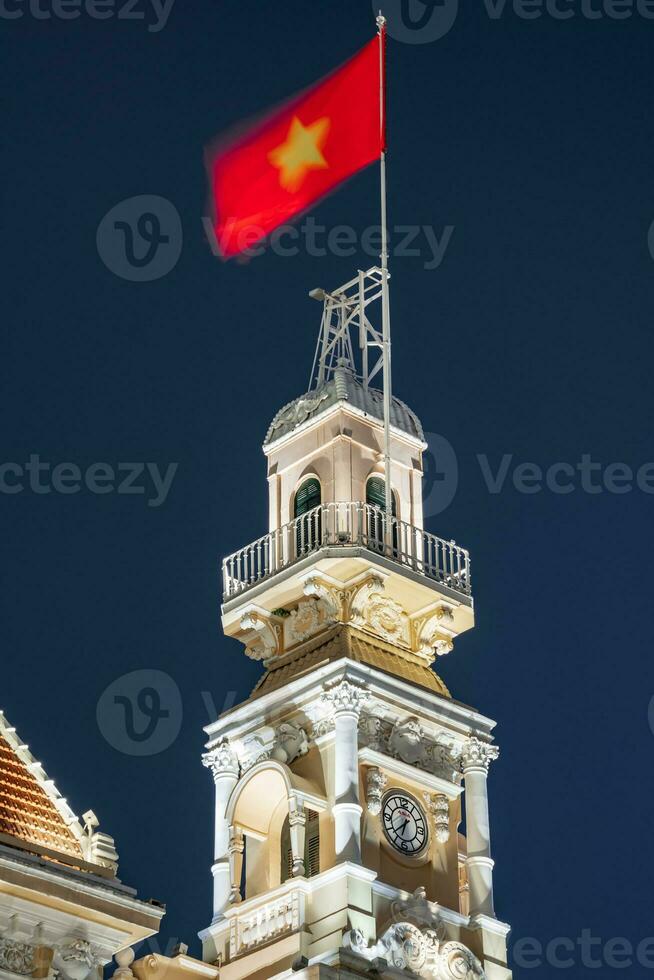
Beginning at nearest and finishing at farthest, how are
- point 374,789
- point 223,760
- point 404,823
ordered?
1. point 374,789
2. point 404,823
3. point 223,760

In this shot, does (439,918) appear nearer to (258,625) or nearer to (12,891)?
(258,625)

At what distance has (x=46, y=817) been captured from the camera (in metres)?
43.0

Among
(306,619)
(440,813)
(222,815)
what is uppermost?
(306,619)

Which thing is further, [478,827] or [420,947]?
[478,827]

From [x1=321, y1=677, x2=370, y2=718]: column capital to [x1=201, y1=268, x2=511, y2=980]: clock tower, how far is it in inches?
2.1

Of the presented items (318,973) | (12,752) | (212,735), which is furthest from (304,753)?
(12,752)

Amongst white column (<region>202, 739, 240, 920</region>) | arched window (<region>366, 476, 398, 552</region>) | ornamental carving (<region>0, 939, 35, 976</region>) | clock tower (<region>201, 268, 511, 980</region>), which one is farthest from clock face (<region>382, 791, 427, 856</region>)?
ornamental carving (<region>0, 939, 35, 976</region>)

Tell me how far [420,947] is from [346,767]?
14.5 ft

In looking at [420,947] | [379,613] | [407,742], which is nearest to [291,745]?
[407,742]

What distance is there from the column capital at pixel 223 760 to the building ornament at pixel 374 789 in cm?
387

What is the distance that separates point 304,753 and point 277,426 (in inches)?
389

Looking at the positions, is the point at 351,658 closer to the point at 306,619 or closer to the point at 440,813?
the point at 306,619

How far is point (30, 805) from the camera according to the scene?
141ft

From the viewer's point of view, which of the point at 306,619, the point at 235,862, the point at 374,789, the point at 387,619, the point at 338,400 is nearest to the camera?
the point at 374,789
